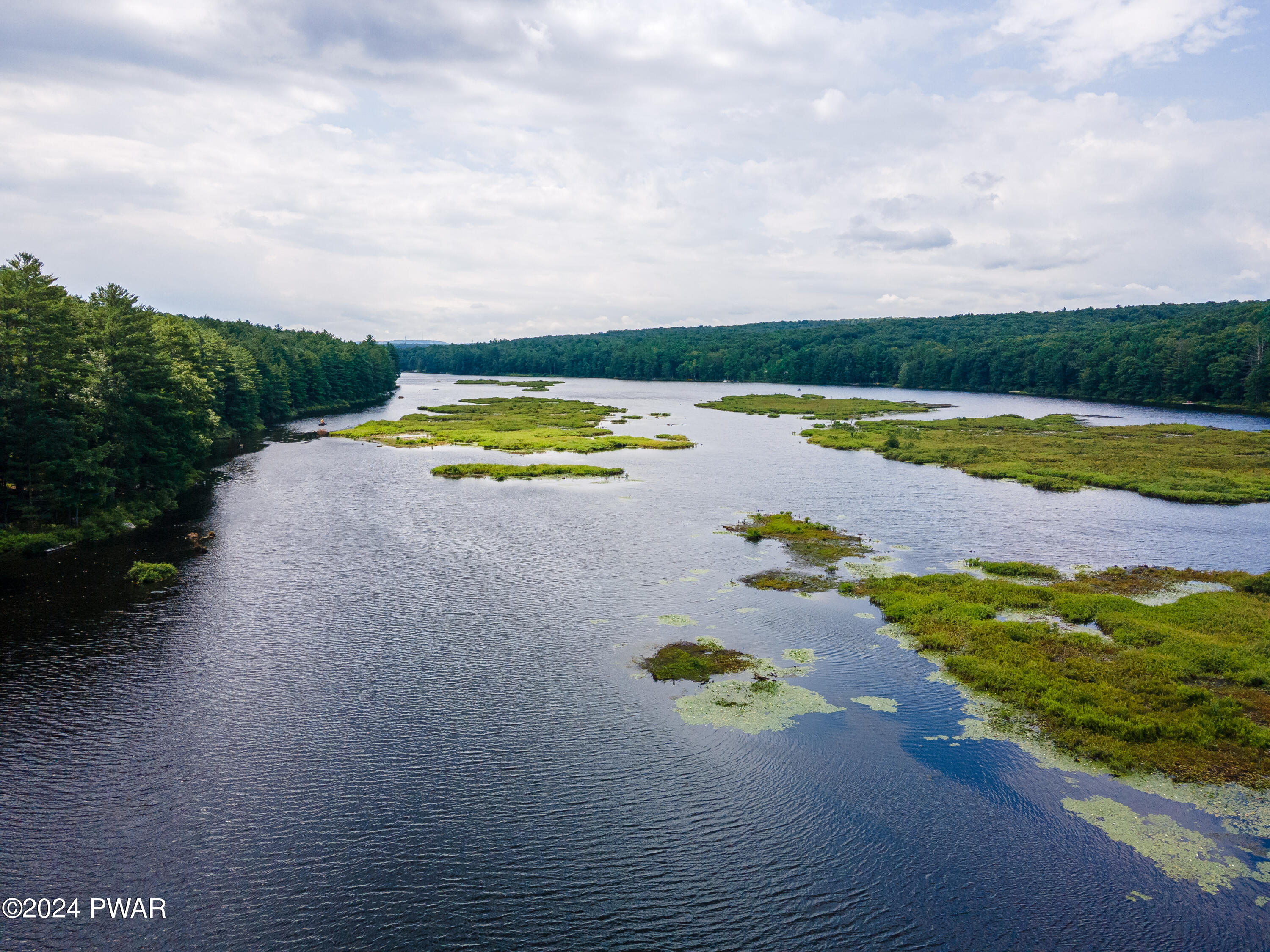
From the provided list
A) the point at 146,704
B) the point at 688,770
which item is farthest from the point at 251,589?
the point at 688,770

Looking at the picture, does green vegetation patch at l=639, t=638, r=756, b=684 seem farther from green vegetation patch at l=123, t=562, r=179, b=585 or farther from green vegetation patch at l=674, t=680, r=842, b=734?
green vegetation patch at l=123, t=562, r=179, b=585

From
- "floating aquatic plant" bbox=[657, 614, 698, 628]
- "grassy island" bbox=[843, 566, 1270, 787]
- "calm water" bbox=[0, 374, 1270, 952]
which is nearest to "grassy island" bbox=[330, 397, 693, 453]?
"calm water" bbox=[0, 374, 1270, 952]

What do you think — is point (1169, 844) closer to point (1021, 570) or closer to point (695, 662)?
point (695, 662)

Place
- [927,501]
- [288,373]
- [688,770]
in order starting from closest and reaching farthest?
[688,770] < [927,501] < [288,373]

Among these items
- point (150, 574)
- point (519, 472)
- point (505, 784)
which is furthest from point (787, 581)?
point (519, 472)

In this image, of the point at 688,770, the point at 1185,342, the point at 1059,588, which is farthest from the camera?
the point at 1185,342

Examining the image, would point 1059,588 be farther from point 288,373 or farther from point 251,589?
point 288,373
